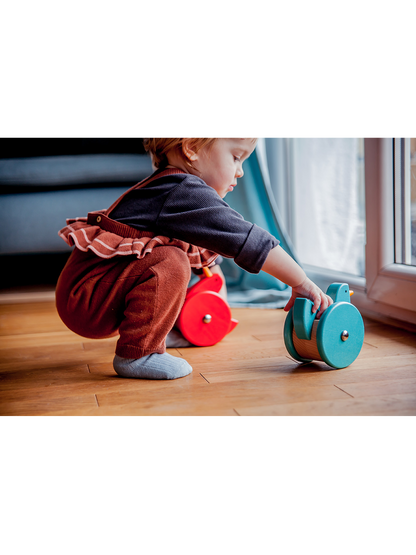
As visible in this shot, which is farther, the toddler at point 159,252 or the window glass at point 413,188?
the window glass at point 413,188

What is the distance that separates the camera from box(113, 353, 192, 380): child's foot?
0.78 m

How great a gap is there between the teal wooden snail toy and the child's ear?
293 millimetres

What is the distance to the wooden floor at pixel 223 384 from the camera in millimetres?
623

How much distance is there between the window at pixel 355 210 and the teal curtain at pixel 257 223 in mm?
92

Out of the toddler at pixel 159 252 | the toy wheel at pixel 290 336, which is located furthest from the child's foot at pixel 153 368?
the toy wheel at pixel 290 336

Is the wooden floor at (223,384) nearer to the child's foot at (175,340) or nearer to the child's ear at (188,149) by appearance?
the child's foot at (175,340)

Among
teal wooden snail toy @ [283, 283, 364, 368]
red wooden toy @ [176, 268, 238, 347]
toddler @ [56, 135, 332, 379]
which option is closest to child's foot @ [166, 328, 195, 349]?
red wooden toy @ [176, 268, 238, 347]

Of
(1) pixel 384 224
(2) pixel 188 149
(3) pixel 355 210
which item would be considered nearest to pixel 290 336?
(2) pixel 188 149
